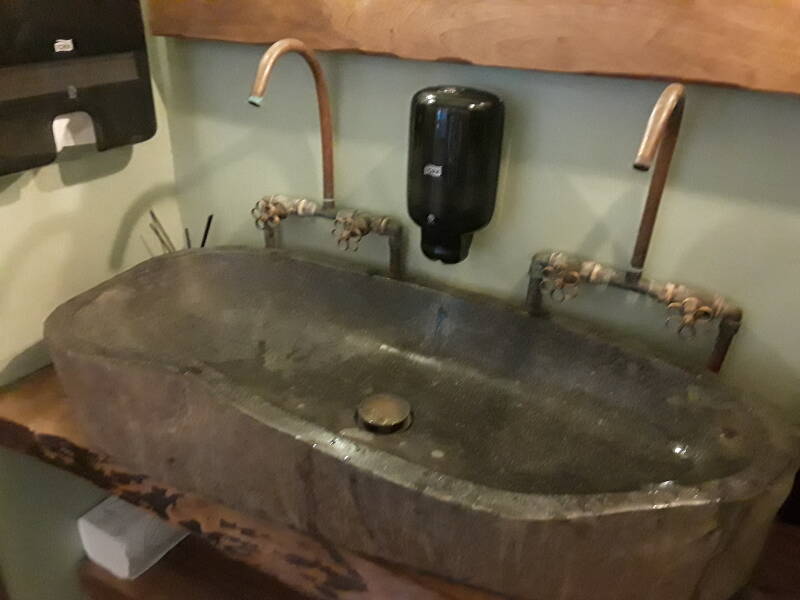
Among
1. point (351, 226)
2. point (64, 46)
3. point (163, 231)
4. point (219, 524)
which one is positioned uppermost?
point (64, 46)

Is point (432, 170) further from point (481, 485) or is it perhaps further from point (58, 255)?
point (58, 255)

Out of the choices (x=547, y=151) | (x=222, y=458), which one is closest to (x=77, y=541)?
(x=222, y=458)

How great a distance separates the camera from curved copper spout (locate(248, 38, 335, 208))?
0.81 meters

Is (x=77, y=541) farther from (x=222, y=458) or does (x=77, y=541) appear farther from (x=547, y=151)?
(x=547, y=151)

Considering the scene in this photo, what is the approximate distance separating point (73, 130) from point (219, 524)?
62 centimetres

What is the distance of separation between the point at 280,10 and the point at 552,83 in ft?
1.36

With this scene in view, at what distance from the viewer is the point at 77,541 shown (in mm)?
1287

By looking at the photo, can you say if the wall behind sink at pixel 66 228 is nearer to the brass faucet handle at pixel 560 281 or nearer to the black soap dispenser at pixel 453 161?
the black soap dispenser at pixel 453 161

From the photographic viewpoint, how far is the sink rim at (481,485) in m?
0.61

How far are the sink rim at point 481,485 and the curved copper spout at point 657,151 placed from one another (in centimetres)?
15

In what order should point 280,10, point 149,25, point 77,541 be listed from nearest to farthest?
1. point 280,10
2. point 149,25
3. point 77,541

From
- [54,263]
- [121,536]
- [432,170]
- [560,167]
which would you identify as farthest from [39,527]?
[560,167]

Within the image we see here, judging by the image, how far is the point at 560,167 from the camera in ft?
3.04

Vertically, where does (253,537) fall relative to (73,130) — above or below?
below
